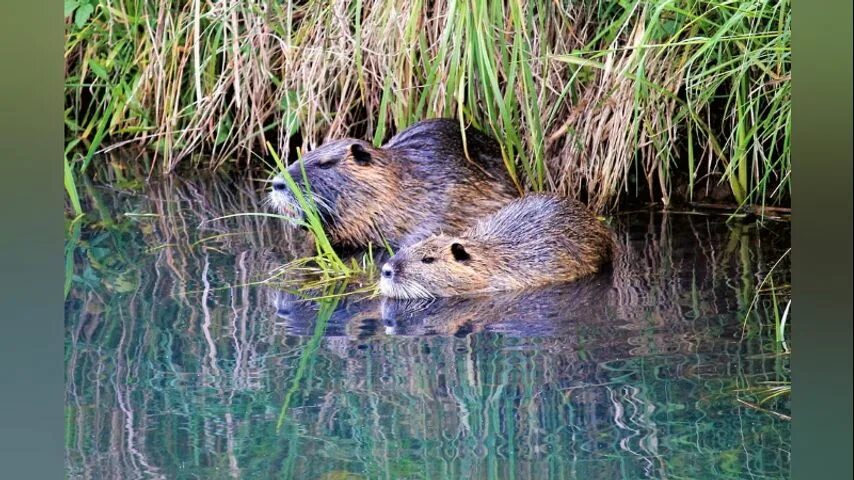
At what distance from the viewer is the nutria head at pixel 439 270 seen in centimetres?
404

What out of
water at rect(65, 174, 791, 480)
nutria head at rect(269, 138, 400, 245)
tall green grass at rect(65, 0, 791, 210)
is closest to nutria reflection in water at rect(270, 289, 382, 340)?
water at rect(65, 174, 791, 480)

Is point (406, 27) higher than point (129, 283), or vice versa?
point (406, 27)

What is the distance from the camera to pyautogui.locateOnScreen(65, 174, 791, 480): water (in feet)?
8.34

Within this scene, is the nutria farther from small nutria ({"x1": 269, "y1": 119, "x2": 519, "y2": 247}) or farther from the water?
small nutria ({"x1": 269, "y1": 119, "x2": 519, "y2": 247})

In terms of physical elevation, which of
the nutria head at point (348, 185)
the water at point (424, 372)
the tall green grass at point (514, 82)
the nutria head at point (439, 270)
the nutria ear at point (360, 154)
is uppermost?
the tall green grass at point (514, 82)

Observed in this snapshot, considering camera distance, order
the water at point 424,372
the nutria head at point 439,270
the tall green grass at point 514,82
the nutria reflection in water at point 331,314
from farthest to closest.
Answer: the tall green grass at point 514,82
the nutria head at point 439,270
the nutria reflection in water at point 331,314
the water at point 424,372

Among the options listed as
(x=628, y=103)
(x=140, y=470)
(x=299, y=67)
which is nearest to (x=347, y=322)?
(x=140, y=470)

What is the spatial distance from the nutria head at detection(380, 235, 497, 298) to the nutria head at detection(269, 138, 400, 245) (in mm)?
742

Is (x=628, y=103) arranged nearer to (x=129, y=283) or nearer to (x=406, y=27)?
(x=406, y=27)

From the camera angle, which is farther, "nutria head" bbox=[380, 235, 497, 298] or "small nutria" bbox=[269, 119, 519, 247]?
"small nutria" bbox=[269, 119, 519, 247]

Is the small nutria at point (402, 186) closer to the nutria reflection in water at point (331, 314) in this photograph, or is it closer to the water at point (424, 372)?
the water at point (424, 372)

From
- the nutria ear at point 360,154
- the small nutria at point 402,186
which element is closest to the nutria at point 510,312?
the small nutria at point 402,186

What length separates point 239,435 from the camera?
2682 millimetres
